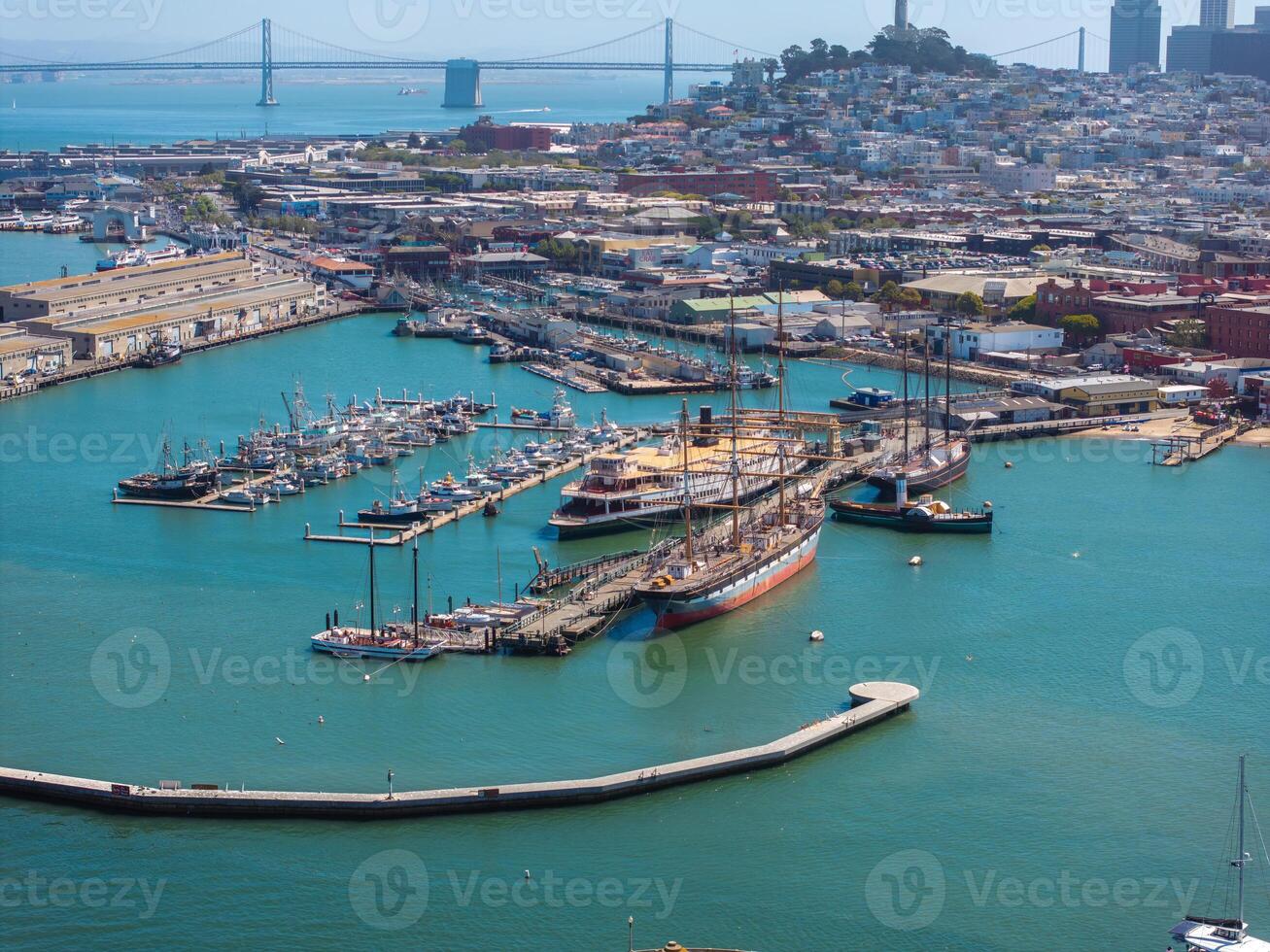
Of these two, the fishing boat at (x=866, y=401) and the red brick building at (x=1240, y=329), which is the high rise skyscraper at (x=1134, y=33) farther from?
the fishing boat at (x=866, y=401)

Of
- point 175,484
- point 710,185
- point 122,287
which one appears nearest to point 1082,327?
point 175,484

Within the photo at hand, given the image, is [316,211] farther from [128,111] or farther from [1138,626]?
[128,111]

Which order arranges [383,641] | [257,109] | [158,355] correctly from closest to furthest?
[383,641] → [158,355] → [257,109]

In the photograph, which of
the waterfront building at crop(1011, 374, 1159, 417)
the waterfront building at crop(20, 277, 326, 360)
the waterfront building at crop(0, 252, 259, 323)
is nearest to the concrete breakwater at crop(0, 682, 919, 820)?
the waterfront building at crop(1011, 374, 1159, 417)

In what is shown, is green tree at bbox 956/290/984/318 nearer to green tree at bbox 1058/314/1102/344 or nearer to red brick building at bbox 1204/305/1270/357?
green tree at bbox 1058/314/1102/344

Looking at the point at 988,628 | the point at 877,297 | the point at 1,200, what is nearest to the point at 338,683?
the point at 988,628

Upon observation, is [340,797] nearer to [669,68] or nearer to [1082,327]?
[1082,327]

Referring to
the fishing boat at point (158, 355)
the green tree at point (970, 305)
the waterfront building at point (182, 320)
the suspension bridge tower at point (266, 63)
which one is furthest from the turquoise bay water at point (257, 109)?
the green tree at point (970, 305)
